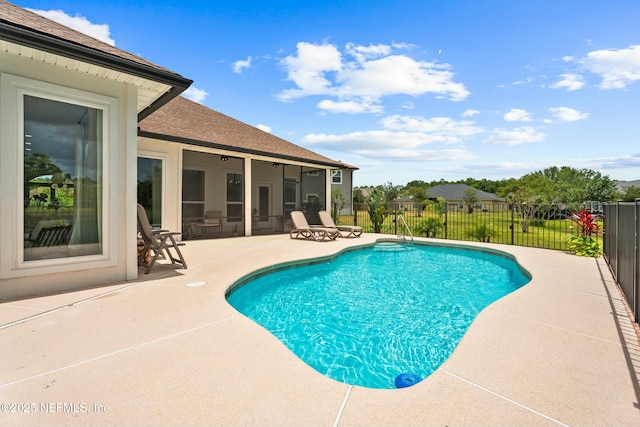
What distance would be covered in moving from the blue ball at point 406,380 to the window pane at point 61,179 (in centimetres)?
495

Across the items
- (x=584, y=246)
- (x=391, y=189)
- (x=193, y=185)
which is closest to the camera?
(x=584, y=246)

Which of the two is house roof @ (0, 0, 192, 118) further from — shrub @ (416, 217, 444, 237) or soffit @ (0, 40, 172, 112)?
shrub @ (416, 217, 444, 237)

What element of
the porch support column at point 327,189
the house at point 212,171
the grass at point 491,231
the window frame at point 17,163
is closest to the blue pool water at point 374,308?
the window frame at point 17,163

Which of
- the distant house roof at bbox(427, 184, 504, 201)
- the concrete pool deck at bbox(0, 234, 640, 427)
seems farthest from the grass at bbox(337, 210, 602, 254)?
the distant house roof at bbox(427, 184, 504, 201)

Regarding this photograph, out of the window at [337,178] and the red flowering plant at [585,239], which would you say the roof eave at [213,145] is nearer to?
the red flowering plant at [585,239]

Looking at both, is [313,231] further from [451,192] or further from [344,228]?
[451,192]

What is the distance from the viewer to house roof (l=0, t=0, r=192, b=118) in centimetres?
376

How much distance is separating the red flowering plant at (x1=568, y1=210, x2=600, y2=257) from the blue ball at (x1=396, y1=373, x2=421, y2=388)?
861cm

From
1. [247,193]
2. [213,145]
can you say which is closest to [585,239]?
[247,193]

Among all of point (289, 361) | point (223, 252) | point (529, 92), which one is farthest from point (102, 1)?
point (529, 92)

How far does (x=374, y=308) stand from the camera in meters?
4.94

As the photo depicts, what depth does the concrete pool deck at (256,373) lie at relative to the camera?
6.18ft

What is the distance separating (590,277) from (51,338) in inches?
335

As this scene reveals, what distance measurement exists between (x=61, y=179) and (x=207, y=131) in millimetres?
8164
